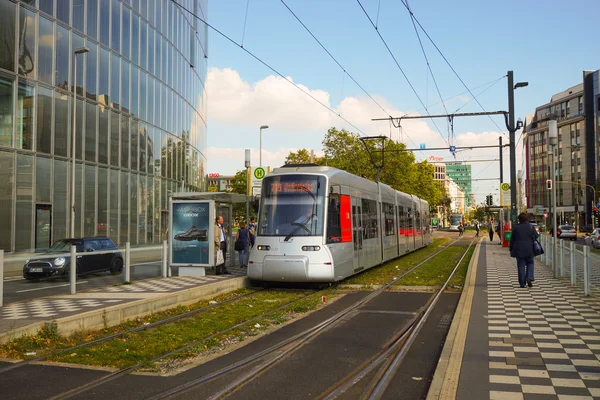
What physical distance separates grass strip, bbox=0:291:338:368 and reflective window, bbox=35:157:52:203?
16.6 meters

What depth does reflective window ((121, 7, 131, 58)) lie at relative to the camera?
105 feet

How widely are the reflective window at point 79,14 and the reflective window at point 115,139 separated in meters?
4.98

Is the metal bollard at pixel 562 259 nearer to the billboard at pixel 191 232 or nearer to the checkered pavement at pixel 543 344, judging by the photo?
the checkered pavement at pixel 543 344

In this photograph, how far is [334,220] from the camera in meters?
14.5

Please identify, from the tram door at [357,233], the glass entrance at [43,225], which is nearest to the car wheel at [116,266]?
the tram door at [357,233]

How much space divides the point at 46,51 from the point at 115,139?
698 centimetres

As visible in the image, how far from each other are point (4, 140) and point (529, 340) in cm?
2210

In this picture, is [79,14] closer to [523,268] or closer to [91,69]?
[91,69]

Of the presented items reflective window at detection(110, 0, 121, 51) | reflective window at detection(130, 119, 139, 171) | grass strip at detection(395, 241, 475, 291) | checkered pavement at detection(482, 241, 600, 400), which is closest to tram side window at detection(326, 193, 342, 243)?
grass strip at detection(395, 241, 475, 291)

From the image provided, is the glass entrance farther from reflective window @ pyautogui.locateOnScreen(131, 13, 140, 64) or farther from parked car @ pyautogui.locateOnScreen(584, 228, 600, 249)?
parked car @ pyautogui.locateOnScreen(584, 228, 600, 249)

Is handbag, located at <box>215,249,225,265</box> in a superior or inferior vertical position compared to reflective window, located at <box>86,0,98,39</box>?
inferior

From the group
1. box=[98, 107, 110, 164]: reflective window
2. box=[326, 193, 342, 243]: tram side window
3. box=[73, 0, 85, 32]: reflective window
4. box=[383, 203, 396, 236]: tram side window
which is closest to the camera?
box=[326, 193, 342, 243]: tram side window

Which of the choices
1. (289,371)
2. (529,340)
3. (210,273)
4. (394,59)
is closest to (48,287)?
(210,273)

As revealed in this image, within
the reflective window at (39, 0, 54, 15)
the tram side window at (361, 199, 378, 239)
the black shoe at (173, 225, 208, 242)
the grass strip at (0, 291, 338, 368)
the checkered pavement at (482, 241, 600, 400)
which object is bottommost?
the grass strip at (0, 291, 338, 368)
